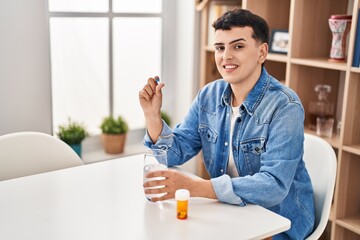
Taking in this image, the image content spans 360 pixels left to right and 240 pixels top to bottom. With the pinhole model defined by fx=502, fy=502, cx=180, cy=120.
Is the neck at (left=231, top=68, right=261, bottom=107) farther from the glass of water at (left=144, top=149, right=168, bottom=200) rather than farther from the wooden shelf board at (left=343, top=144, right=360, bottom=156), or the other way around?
the wooden shelf board at (left=343, top=144, right=360, bottom=156)

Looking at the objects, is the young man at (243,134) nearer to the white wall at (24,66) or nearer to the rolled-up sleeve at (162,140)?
the rolled-up sleeve at (162,140)

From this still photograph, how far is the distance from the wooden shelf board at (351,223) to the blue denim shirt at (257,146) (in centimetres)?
69

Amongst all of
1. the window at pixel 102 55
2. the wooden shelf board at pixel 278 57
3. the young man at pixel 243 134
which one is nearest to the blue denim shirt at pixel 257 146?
the young man at pixel 243 134

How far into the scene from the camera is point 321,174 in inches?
70.2

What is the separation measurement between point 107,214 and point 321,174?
80 cm

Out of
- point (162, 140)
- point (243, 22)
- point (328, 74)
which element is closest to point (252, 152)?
point (162, 140)

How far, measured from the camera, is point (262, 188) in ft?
4.91

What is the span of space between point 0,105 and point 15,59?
0.75ft

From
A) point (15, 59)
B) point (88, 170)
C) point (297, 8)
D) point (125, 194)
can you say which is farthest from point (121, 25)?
point (125, 194)

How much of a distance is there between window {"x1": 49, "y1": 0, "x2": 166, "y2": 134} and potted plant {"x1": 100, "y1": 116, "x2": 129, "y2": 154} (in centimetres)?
12

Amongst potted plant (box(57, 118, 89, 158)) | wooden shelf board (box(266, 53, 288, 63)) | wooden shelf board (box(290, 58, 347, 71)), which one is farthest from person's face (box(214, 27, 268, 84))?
potted plant (box(57, 118, 89, 158))

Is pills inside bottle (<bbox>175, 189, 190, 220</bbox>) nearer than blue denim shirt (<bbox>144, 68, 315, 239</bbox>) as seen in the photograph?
Yes

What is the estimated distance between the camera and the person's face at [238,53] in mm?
1680

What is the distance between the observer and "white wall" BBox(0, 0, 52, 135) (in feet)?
7.66
